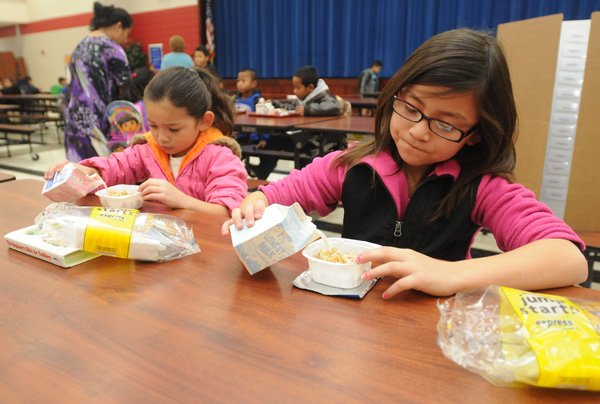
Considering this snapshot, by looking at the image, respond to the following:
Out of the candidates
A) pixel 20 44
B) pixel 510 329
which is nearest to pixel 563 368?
pixel 510 329

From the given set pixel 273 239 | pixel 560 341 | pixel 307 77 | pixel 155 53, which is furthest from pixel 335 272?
pixel 155 53

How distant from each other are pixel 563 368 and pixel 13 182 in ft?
5.25

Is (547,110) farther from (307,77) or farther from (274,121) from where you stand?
(307,77)

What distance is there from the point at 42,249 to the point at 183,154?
76 cm

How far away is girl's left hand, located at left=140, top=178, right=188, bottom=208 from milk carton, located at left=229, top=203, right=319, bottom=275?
45cm

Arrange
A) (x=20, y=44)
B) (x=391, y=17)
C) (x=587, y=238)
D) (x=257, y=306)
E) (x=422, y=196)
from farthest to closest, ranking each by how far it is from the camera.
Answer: (x=20, y=44)
(x=391, y=17)
(x=587, y=238)
(x=422, y=196)
(x=257, y=306)

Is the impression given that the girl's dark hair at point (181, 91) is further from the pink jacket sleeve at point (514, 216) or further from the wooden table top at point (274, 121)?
the wooden table top at point (274, 121)

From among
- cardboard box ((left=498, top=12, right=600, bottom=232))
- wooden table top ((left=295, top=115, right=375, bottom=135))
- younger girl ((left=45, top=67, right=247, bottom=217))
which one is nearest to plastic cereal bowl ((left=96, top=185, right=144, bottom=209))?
younger girl ((left=45, top=67, right=247, bottom=217))

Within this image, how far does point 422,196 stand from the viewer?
106cm

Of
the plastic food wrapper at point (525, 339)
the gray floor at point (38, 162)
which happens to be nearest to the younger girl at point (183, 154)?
the plastic food wrapper at point (525, 339)

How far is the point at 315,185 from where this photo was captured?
3.93 feet

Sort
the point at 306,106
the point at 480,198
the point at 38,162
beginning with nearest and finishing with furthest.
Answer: the point at 480,198 < the point at 306,106 < the point at 38,162

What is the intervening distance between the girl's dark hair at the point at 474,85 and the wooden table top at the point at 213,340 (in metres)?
0.39

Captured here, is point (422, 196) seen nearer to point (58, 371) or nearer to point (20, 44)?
point (58, 371)
